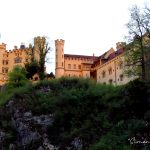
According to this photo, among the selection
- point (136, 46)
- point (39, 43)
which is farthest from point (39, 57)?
point (136, 46)

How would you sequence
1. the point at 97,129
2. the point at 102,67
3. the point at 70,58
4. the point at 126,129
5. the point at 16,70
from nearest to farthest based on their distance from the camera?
the point at 126,129 < the point at 97,129 < the point at 16,70 < the point at 102,67 < the point at 70,58

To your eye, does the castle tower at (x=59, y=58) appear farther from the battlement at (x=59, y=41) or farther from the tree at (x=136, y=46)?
the tree at (x=136, y=46)

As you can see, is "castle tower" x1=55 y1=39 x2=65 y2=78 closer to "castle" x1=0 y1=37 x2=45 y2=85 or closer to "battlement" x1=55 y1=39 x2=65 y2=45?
"battlement" x1=55 y1=39 x2=65 y2=45

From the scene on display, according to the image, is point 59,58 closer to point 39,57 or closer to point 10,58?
point 10,58

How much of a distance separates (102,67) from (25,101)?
60.6 m

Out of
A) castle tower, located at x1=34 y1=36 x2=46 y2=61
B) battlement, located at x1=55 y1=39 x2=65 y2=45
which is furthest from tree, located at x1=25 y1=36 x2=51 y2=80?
battlement, located at x1=55 y1=39 x2=65 y2=45

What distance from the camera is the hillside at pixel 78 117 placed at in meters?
23.1

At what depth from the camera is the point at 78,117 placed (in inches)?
1080

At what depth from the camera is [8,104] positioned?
104ft

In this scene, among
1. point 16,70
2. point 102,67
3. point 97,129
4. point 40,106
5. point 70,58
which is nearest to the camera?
point 97,129

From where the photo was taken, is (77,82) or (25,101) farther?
(77,82)

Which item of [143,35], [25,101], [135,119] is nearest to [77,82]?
[25,101]

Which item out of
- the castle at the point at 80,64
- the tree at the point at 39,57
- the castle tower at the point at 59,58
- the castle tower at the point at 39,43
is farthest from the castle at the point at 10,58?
the castle tower at the point at 39,43

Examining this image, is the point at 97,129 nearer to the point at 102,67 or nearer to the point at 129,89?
the point at 129,89
